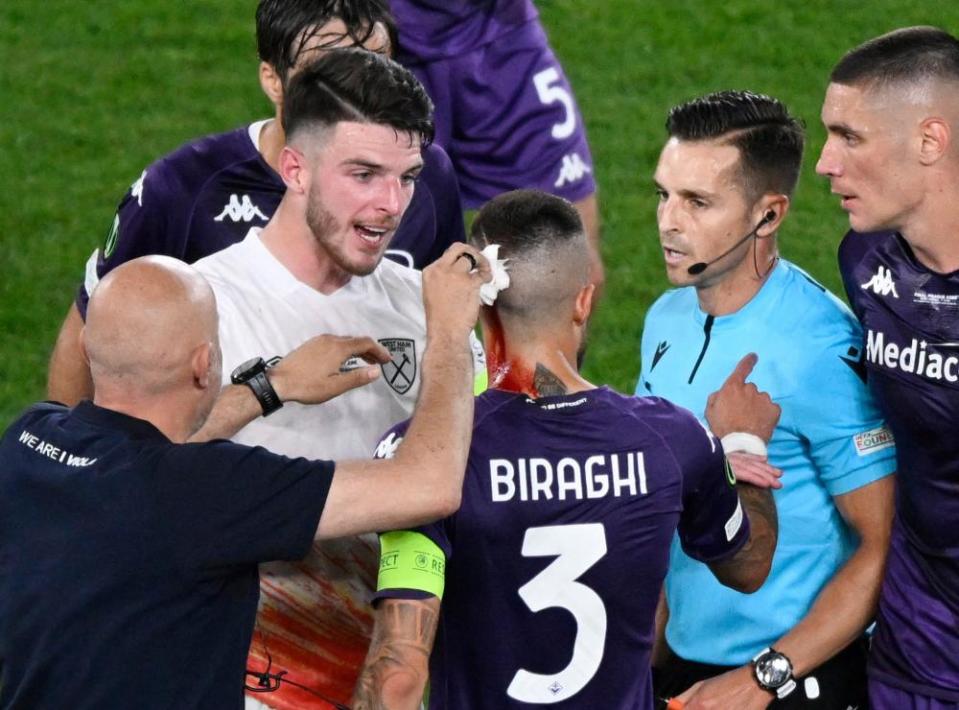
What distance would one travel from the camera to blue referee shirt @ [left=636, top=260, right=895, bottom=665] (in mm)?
4473

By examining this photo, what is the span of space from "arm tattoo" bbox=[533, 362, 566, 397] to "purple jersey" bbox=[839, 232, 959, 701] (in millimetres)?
941

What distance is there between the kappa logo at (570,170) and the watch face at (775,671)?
308 centimetres

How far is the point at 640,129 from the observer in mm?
10492

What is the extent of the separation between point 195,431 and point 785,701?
1687mm

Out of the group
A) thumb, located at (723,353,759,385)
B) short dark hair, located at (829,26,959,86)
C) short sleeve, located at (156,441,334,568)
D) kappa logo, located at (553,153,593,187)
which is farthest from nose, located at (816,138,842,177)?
kappa logo, located at (553,153,593,187)

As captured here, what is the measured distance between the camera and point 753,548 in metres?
4.15

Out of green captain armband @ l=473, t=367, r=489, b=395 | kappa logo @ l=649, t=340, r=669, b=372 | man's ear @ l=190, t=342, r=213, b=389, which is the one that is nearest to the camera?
man's ear @ l=190, t=342, r=213, b=389

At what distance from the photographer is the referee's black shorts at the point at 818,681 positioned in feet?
14.9

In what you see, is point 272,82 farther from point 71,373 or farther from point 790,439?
point 790,439

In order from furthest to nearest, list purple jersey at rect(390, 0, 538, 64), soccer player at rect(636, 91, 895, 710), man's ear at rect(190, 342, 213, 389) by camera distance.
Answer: purple jersey at rect(390, 0, 538, 64)
soccer player at rect(636, 91, 895, 710)
man's ear at rect(190, 342, 213, 389)

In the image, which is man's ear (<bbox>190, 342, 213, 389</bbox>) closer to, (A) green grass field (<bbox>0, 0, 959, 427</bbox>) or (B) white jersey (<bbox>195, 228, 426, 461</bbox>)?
(B) white jersey (<bbox>195, 228, 426, 461</bbox>)

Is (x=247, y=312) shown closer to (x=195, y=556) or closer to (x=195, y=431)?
(x=195, y=431)

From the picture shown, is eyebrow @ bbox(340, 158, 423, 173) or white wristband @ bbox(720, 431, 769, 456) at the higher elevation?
eyebrow @ bbox(340, 158, 423, 173)

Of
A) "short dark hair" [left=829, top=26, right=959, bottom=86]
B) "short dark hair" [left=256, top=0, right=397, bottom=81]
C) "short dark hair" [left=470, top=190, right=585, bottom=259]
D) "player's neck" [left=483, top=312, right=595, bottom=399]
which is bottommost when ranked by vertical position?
"player's neck" [left=483, top=312, right=595, bottom=399]
